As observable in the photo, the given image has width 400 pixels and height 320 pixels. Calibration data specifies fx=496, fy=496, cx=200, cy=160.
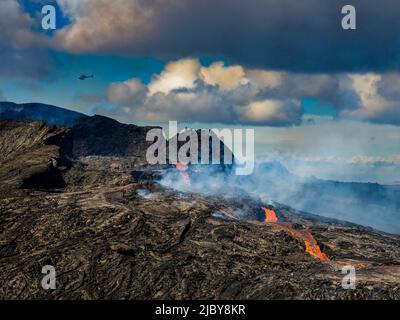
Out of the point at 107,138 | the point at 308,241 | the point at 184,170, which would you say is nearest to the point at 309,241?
the point at 308,241

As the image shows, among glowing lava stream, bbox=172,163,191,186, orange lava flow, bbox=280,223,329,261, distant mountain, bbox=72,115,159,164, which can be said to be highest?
distant mountain, bbox=72,115,159,164

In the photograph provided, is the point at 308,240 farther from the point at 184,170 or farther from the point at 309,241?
the point at 184,170

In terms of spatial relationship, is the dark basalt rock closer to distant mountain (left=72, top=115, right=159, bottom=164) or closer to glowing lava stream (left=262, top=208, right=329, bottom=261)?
glowing lava stream (left=262, top=208, right=329, bottom=261)

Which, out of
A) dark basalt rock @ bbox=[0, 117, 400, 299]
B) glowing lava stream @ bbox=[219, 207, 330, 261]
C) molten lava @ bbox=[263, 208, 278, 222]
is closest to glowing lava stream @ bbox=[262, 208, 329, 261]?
A: glowing lava stream @ bbox=[219, 207, 330, 261]

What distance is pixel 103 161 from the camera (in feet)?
451

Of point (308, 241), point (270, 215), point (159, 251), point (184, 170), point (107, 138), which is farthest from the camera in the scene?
point (107, 138)

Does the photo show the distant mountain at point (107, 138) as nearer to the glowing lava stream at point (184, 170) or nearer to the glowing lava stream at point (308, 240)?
the glowing lava stream at point (184, 170)

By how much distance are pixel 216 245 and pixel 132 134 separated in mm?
115111

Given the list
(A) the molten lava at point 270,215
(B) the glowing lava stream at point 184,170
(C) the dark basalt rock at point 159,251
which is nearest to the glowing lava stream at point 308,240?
(C) the dark basalt rock at point 159,251

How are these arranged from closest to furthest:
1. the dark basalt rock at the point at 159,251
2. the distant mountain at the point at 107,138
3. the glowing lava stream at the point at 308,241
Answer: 1. the dark basalt rock at the point at 159,251
2. the glowing lava stream at the point at 308,241
3. the distant mountain at the point at 107,138

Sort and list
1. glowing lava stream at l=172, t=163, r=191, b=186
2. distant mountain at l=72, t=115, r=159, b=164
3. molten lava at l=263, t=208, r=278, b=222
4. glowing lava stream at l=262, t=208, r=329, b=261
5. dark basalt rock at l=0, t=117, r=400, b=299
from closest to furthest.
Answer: dark basalt rock at l=0, t=117, r=400, b=299 → glowing lava stream at l=262, t=208, r=329, b=261 → molten lava at l=263, t=208, r=278, b=222 → glowing lava stream at l=172, t=163, r=191, b=186 → distant mountain at l=72, t=115, r=159, b=164

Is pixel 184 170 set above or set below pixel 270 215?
above

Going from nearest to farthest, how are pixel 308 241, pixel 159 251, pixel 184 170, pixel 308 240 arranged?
pixel 159 251 → pixel 308 241 → pixel 308 240 → pixel 184 170
